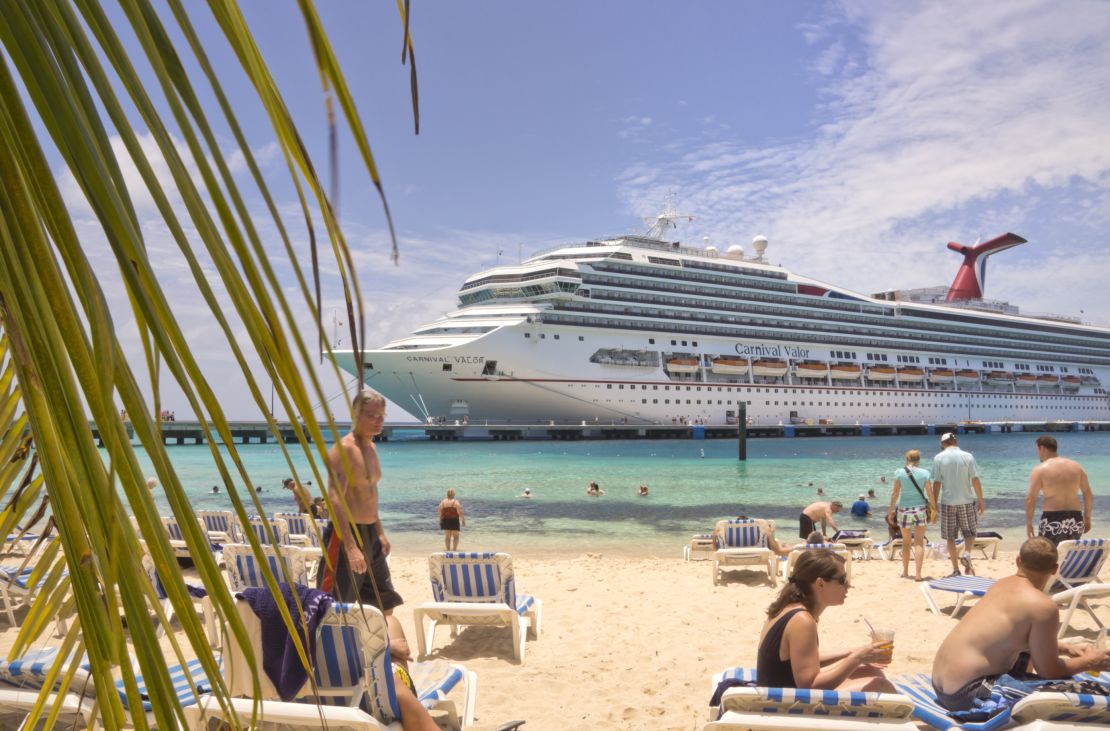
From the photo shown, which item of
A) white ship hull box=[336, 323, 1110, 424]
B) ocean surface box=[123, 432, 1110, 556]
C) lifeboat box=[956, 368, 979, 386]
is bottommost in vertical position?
ocean surface box=[123, 432, 1110, 556]

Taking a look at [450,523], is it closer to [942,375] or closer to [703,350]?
[703,350]

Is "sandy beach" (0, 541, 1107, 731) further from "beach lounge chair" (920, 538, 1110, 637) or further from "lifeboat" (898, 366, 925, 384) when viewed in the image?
"lifeboat" (898, 366, 925, 384)

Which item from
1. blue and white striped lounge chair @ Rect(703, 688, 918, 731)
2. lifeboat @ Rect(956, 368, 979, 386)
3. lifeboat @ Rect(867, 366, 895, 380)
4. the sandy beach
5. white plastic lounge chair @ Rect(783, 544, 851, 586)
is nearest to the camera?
A: blue and white striped lounge chair @ Rect(703, 688, 918, 731)

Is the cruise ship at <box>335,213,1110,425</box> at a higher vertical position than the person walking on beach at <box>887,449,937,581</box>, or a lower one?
higher

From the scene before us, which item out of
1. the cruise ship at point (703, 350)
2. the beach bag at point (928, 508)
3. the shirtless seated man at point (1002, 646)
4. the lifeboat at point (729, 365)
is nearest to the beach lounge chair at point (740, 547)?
the beach bag at point (928, 508)

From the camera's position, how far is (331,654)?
3150 mm

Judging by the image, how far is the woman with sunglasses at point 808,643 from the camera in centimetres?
319

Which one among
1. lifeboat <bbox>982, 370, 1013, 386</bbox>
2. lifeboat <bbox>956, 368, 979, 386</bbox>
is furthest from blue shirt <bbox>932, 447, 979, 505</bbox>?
lifeboat <bbox>982, 370, 1013, 386</bbox>

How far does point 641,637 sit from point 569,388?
117 feet

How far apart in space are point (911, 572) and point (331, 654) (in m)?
7.07

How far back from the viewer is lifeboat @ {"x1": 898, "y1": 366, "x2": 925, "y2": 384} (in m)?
53.8

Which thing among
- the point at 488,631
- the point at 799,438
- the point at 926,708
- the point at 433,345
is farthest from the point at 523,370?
the point at 926,708

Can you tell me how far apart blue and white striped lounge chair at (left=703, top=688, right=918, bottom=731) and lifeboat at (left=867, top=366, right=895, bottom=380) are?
52914 mm

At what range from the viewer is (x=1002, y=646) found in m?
3.36
